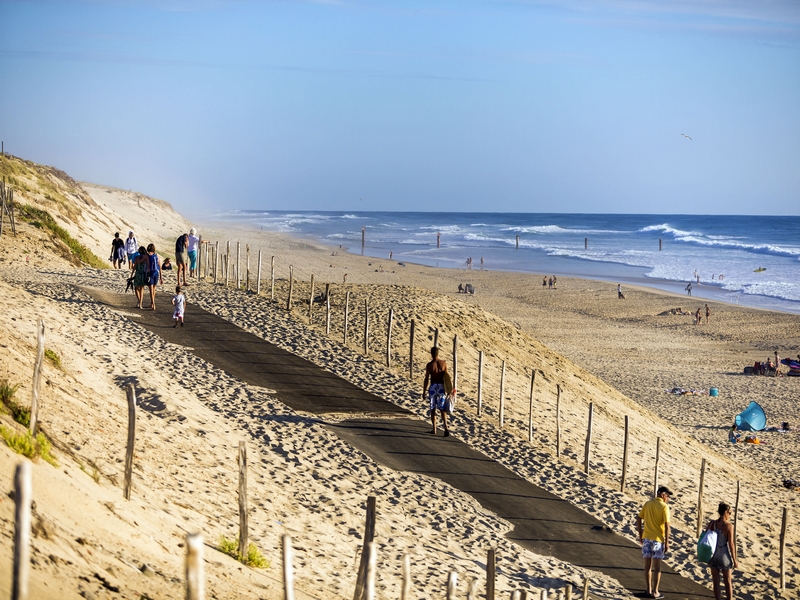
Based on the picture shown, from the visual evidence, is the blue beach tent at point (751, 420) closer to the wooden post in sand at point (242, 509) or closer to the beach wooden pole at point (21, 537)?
the wooden post in sand at point (242, 509)

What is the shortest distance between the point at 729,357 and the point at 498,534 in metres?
26.5

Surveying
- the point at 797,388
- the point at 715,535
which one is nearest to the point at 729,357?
the point at 797,388

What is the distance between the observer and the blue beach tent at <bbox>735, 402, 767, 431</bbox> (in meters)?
23.9

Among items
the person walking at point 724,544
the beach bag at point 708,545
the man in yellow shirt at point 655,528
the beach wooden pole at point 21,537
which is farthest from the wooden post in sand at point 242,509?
the person walking at point 724,544

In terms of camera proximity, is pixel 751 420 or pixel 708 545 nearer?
pixel 708 545

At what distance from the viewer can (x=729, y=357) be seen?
116 ft

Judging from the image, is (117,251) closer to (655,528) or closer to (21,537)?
(655,528)

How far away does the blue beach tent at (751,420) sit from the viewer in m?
23.9

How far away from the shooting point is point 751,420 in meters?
23.9

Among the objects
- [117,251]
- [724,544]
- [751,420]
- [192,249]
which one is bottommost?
[751,420]

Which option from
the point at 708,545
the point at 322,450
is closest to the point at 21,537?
the point at 708,545

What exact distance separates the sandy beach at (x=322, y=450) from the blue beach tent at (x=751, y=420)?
0.61 m

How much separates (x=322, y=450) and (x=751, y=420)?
15467mm

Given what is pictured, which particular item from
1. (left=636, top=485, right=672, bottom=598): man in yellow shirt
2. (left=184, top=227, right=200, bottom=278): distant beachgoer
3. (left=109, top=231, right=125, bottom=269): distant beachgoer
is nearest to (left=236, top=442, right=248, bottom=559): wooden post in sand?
(left=636, top=485, right=672, bottom=598): man in yellow shirt
